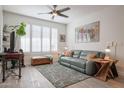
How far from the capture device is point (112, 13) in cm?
396

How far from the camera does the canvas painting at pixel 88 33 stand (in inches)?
182

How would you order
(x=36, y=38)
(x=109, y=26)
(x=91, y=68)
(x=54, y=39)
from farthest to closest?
1. (x=54, y=39)
2. (x=36, y=38)
3. (x=109, y=26)
4. (x=91, y=68)

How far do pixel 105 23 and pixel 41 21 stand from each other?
354 cm

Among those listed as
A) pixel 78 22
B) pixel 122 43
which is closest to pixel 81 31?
pixel 78 22

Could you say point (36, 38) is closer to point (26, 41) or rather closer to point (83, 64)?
point (26, 41)

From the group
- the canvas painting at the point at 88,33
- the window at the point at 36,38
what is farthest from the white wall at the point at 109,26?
the window at the point at 36,38

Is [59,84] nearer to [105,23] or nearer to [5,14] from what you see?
[105,23]

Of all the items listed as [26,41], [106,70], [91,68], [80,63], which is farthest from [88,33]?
[26,41]

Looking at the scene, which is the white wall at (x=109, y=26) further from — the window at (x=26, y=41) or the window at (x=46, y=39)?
the window at (x=26, y=41)

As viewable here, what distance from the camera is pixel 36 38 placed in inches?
233

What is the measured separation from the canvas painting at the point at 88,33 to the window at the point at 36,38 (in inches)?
86.5

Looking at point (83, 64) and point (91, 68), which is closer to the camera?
point (91, 68)

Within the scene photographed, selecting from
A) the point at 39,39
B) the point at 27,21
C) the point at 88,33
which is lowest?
the point at 39,39

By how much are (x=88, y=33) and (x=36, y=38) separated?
9.57ft
